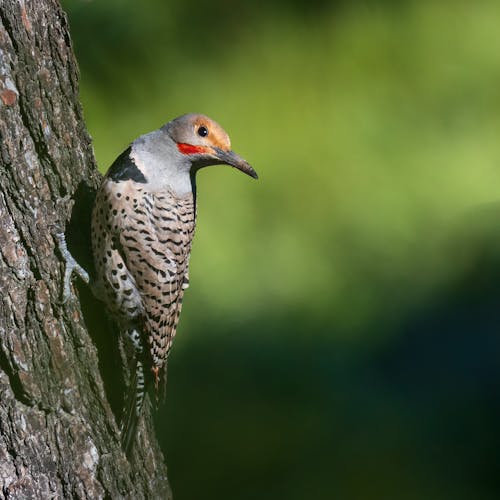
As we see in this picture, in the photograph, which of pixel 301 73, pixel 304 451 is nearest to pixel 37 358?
pixel 304 451

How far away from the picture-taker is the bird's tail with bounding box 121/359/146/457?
2580mm

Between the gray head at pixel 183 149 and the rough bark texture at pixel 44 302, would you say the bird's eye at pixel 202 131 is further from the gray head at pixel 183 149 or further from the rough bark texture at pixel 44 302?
the rough bark texture at pixel 44 302

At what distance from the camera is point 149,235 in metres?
2.65

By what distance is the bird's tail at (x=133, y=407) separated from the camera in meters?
2.58

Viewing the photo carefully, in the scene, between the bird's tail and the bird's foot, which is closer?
the bird's foot

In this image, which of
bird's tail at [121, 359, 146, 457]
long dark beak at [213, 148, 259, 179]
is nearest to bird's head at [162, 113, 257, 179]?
long dark beak at [213, 148, 259, 179]

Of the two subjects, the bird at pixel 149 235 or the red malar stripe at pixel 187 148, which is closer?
the bird at pixel 149 235

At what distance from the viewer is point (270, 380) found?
411 cm

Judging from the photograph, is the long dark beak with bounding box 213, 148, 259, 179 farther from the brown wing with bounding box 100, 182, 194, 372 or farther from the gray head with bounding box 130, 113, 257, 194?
the brown wing with bounding box 100, 182, 194, 372

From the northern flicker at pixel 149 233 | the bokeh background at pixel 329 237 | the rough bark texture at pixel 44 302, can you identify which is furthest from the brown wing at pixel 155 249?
the bokeh background at pixel 329 237

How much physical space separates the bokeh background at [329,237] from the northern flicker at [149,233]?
1.35m

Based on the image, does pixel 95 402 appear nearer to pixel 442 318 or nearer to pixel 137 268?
pixel 137 268

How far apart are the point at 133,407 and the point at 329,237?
209 cm

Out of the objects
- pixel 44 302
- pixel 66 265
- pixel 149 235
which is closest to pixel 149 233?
pixel 149 235
